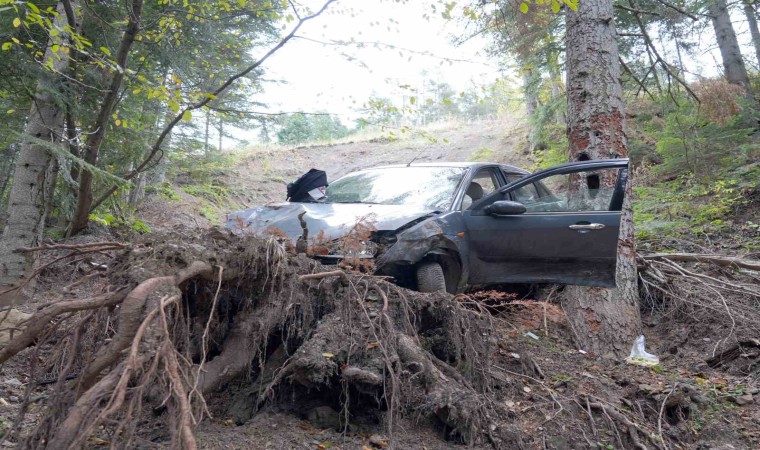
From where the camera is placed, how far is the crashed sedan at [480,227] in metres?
4.51

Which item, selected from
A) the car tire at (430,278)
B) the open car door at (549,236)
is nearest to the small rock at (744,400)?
the open car door at (549,236)

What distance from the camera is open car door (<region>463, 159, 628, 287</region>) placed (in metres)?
4.92

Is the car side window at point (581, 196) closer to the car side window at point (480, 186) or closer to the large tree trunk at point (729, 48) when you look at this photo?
the car side window at point (480, 186)

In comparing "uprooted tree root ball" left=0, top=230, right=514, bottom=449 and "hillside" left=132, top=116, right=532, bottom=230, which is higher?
"hillside" left=132, top=116, right=532, bottom=230

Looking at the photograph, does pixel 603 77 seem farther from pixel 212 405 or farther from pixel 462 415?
pixel 212 405

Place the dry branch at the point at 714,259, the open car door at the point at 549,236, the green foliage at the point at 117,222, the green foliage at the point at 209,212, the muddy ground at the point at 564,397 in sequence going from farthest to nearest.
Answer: the green foliage at the point at 209,212, the green foliage at the point at 117,222, the dry branch at the point at 714,259, the open car door at the point at 549,236, the muddy ground at the point at 564,397

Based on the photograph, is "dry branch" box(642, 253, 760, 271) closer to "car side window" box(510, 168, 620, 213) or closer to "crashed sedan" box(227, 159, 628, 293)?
"car side window" box(510, 168, 620, 213)

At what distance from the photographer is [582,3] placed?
5.72 metres

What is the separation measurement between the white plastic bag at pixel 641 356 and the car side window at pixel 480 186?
2.11 metres

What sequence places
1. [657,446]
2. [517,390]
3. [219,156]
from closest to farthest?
1. [657,446]
2. [517,390]
3. [219,156]

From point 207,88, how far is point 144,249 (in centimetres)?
718

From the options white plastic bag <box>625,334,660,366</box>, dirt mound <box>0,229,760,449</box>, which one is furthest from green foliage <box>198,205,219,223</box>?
white plastic bag <box>625,334,660,366</box>

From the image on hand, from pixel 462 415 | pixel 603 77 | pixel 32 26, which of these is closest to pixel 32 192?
pixel 32 26

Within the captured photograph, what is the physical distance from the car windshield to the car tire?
2.67ft
